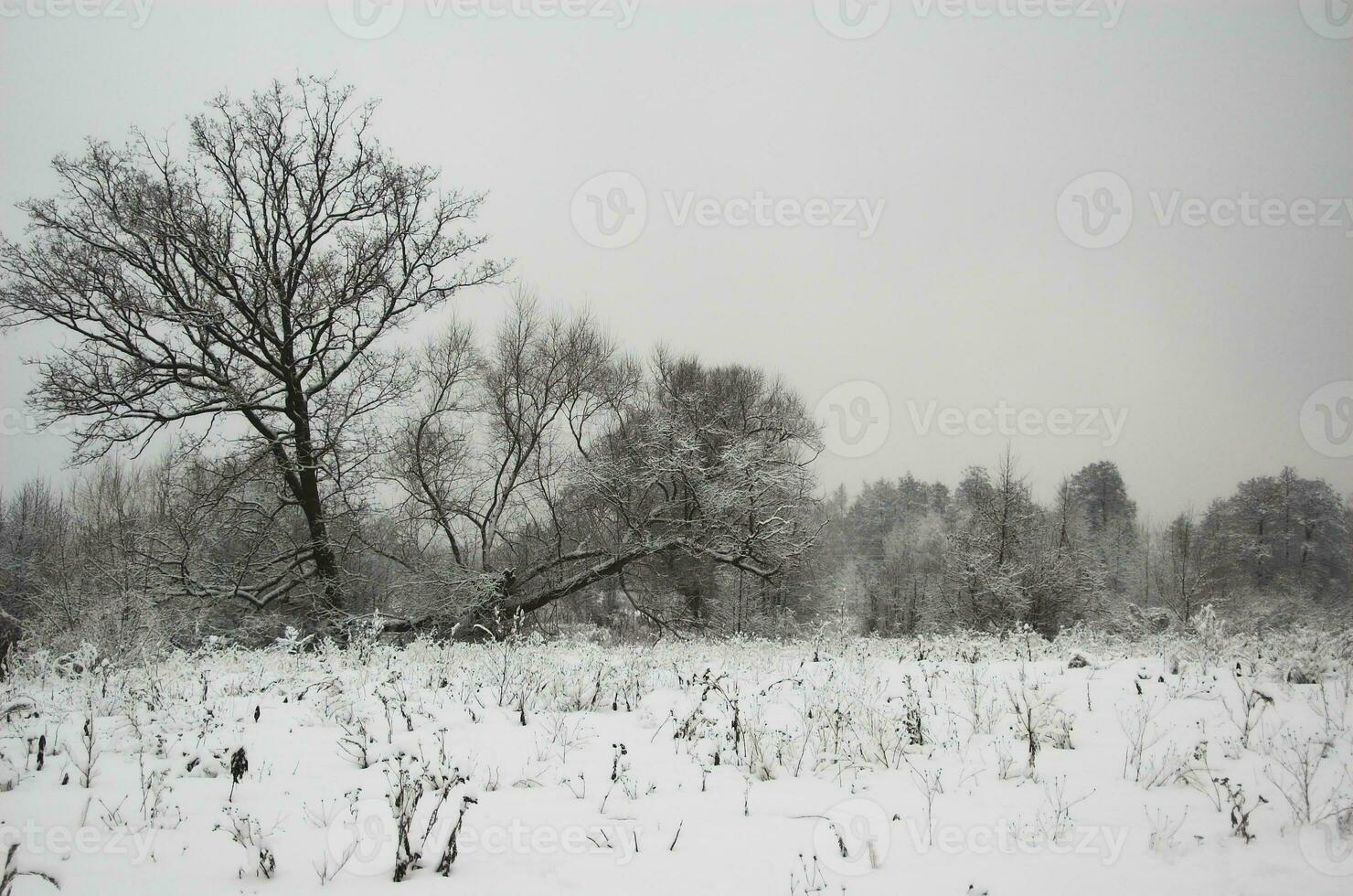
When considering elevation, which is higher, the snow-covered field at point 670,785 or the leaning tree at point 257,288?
the leaning tree at point 257,288

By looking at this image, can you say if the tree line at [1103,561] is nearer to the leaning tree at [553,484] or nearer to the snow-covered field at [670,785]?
the leaning tree at [553,484]

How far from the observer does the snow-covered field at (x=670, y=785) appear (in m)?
2.88

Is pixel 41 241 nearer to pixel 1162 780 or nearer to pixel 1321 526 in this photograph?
pixel 1162 780

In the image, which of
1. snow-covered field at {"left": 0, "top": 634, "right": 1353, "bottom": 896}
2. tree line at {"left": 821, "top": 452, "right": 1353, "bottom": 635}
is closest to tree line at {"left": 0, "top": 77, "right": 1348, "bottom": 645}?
snow-covered field at {"left": 0, "top": 634, "right": 1353, "bottom": 896}

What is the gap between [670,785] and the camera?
13.1ft

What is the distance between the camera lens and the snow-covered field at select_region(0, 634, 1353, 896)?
2879 millimetres

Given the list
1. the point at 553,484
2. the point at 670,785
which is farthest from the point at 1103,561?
the point at 670,785

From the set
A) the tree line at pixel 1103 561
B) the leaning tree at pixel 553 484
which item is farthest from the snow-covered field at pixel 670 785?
the tree line at pixel 1103 561

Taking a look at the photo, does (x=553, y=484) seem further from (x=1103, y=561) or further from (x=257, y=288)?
(x=1103, y=561)

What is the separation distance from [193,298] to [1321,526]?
50.4 meters

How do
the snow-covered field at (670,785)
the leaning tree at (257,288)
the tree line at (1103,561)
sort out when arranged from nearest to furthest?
the snow-covered field at (670,785) → the leaning tree at (257,288) → the tree line at (1103,561)

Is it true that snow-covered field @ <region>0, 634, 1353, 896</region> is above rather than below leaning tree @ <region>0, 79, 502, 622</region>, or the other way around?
below

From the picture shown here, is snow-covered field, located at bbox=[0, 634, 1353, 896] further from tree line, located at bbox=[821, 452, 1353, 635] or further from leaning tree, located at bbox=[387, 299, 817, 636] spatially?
tree line, located at bbox=[821, 452, 1353, 635]

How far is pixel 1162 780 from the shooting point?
3.83m
